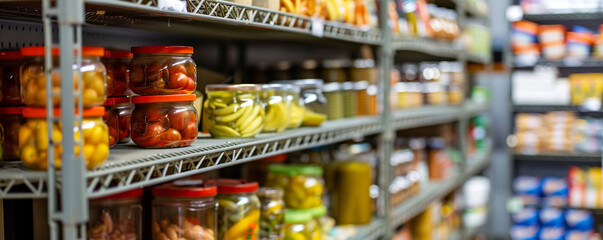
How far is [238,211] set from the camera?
179cm

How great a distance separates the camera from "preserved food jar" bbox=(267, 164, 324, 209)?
2.28 m

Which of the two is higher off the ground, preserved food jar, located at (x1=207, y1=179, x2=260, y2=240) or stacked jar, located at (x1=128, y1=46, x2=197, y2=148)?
stacked jar, located at (x1=128, y1=46, x2=197, y2=148)

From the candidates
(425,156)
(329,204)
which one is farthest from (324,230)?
(425,156)

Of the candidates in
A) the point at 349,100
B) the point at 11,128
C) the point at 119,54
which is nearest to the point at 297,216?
the point at 349,100

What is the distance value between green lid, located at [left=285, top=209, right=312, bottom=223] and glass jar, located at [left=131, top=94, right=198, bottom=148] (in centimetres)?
71

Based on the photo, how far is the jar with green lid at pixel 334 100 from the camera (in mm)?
2602

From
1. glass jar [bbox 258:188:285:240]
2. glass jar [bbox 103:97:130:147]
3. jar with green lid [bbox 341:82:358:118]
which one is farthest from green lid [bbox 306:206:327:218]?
glass jar [bbox 103:97:130:147]

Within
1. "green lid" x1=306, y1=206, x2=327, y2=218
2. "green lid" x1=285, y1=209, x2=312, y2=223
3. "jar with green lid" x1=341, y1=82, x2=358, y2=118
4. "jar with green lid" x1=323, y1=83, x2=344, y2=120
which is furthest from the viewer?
"jar with green lid" x1=341, y1=82, x2=358, y2=118

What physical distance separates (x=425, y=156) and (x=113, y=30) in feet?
8.29

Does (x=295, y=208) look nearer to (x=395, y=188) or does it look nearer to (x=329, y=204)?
(x=329, y=204)

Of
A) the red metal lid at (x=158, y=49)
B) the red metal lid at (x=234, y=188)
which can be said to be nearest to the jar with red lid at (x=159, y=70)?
the red metal lid at (x=158, y=49)

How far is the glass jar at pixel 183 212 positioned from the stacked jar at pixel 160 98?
0.56 ft

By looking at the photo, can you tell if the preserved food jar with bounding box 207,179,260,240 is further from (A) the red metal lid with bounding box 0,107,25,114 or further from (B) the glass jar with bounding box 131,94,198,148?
(A) the red metal lid with bounding box 0,107,25,114

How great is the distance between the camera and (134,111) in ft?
4.99
